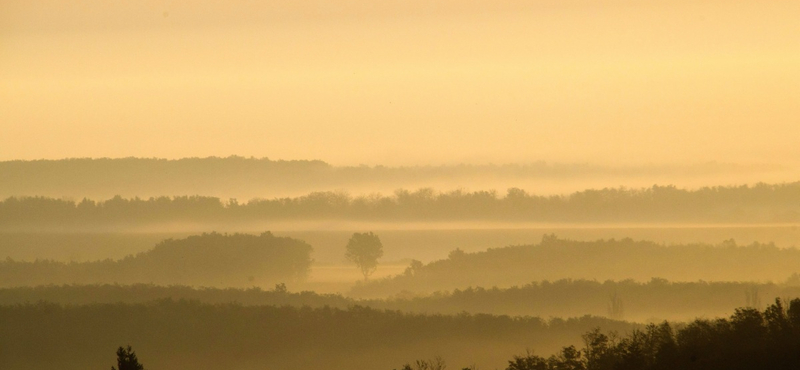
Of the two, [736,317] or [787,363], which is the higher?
[736,317]

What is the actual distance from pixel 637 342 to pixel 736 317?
13914mm

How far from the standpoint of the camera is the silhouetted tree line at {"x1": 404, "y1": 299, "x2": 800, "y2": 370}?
378 ft

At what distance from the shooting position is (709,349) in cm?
12275

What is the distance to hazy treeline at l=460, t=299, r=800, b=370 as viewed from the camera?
11531 centimetres

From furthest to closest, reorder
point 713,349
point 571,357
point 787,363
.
Result: 1. point 571,357
2. point 713,349
3. point 787,363

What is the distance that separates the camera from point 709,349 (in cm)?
12275

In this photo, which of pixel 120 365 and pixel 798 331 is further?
pixel 798 331

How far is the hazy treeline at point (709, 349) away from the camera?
115312mm

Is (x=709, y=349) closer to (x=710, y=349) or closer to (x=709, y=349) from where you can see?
(x=709, y=349)

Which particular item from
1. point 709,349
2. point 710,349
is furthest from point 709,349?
point 710,349

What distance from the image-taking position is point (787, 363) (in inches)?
4385

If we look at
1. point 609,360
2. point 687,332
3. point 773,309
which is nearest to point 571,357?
point 609,360

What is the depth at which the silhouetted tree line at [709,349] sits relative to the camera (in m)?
115

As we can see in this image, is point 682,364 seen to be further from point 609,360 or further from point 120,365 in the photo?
point 120,365
